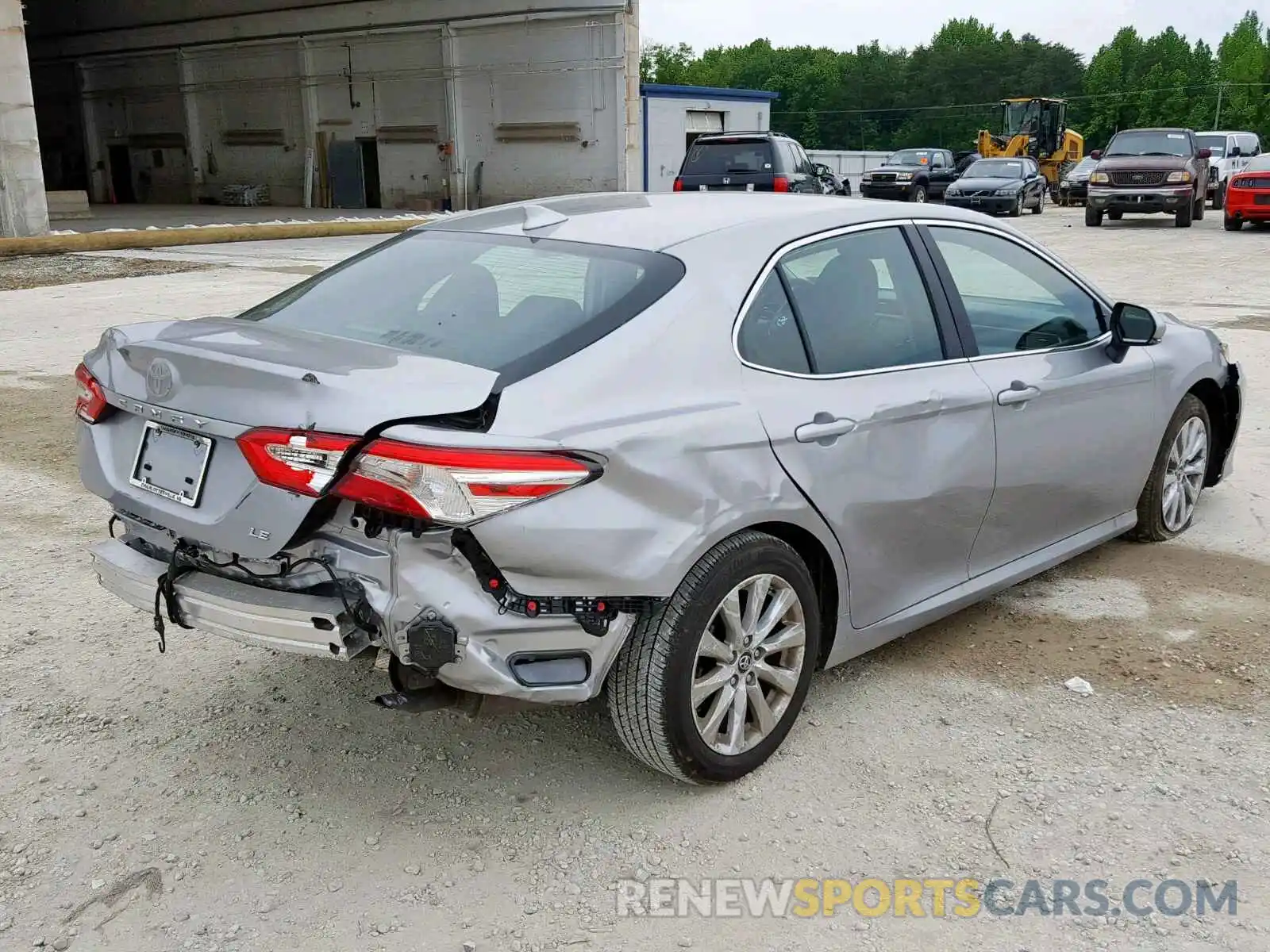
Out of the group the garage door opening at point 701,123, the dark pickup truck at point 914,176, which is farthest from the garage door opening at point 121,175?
the dark pickup truck at point 914,176

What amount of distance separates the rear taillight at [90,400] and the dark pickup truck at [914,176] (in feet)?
111

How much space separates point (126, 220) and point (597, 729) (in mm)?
28622

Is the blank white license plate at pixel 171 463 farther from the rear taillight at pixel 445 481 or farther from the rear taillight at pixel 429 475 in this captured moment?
the rear taillight at pixel 445 481

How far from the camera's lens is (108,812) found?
10.3ft

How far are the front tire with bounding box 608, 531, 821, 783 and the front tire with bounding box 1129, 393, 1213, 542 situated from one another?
230 cm

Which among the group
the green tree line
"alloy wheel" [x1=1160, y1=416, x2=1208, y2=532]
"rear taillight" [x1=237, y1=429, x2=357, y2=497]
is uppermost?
the green tree line

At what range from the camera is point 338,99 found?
36906mm

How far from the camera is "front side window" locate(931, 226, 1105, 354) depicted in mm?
4066

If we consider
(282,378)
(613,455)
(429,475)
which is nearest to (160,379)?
(282,378)

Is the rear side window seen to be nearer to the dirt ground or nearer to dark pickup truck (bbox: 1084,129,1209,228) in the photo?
the dirt ground

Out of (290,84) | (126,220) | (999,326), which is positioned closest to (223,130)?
(290,84)

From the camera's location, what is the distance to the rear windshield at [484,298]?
308 cm

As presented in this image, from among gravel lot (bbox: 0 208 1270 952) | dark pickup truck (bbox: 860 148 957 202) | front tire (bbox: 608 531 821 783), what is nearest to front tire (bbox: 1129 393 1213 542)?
gravel lot (bbox: 0 208 1270 952)

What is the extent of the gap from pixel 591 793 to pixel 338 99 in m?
37.1
